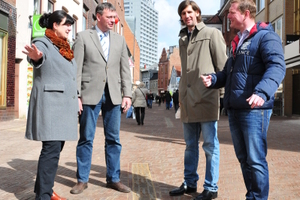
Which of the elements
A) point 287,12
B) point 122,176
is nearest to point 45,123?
point 122,176

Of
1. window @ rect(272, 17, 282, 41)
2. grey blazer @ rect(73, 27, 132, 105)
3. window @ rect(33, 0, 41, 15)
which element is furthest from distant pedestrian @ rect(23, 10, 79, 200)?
window @ rect(272, 17, 282, 41)

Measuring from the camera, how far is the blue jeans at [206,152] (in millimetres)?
3725

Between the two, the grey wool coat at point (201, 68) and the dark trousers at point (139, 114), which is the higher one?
the grey wool coat at point (201, 68)

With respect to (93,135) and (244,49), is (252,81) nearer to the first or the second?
(244,49)

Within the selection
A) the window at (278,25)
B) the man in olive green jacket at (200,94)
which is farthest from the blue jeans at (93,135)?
the window at (278,25)

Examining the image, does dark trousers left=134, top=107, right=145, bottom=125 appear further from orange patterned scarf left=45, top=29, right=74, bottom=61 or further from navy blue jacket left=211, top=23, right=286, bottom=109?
navy blue jacket left=211, top=23, right=286, bottom=109

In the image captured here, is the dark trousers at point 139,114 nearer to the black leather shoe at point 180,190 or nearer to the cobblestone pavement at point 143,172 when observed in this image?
the cobblestone pavement at point 143,172

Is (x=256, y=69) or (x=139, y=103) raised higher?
(x=256, y=69)

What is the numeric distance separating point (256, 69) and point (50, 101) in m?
1.90

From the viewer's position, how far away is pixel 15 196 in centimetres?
382

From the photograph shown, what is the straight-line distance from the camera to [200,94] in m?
3.74

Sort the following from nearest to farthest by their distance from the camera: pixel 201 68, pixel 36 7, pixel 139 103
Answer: pixel 201 68 → pixel 139 103 → pixel 36 7

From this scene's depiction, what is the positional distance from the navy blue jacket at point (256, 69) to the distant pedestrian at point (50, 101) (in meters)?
1.56

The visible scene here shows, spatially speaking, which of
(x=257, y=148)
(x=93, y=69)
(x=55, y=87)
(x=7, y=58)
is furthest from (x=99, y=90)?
(x=7, y=58)
